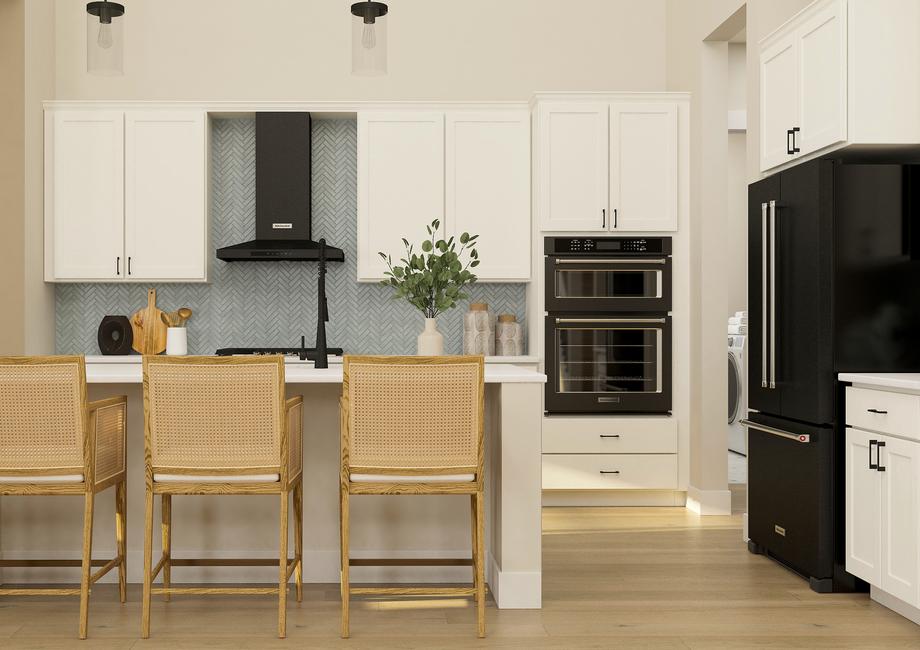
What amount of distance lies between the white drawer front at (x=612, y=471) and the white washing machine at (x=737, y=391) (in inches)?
74.8

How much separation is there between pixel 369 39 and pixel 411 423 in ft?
4.92

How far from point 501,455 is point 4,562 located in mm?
1915

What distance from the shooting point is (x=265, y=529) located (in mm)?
3643

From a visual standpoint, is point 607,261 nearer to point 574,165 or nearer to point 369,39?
point 574,165

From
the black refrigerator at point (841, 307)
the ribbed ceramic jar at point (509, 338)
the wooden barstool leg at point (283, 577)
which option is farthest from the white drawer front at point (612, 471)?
the wooden barstool leg at point (283, 577)

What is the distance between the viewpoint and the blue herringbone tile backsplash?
5.92 m

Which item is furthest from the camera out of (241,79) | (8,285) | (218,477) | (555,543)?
(241,79)

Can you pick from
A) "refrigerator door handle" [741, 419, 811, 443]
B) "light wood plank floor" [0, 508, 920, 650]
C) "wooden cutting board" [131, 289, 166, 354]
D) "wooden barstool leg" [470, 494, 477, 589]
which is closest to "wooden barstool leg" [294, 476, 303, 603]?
"light wood plank floor" [0, 508, 920, 650]

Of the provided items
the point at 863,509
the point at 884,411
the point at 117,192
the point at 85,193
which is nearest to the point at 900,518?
the point at 863,509

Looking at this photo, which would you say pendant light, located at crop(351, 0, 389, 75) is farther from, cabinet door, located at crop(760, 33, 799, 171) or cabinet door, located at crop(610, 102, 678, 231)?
cabinet door, located at crop(610, 102, 678, 231)

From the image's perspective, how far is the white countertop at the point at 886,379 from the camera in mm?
3078

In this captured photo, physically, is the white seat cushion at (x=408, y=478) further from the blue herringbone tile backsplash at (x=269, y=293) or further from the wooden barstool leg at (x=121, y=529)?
the blue herringbone tile backsplash at (x=269, y=293)

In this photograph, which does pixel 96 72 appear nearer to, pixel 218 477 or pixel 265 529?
pixel 218 477

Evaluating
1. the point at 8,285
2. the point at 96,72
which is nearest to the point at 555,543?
the point at 96,72
